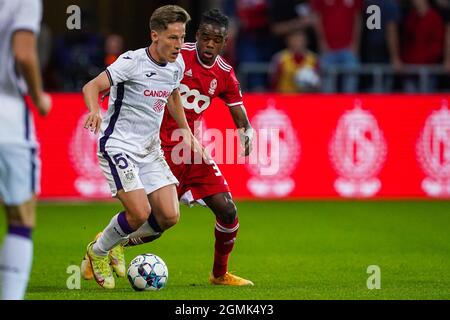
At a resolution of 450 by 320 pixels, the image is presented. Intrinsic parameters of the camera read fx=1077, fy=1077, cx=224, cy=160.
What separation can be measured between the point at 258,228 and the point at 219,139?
218cm

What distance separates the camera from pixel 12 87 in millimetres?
5660

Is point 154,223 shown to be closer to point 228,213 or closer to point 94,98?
point 228,213

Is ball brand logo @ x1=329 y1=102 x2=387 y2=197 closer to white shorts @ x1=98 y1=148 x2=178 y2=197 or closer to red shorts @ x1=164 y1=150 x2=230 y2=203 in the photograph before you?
red shorts @ x1=164 y1=150 x2=230 y2=203

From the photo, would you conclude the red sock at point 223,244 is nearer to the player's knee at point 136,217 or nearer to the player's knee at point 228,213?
the player's knee at point 228,213

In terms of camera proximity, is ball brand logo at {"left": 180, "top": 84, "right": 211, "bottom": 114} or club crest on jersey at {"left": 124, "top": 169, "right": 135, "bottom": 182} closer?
club crest on jersey at {"left": 124, "top": 169, "right": 135, "bottom": 182}

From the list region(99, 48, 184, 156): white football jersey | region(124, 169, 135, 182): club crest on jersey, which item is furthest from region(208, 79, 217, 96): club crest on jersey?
region(124, 169, 135, 182): club crest on jersey

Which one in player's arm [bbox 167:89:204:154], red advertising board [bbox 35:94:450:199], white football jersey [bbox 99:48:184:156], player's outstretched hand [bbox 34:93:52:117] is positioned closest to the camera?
player's outstretched hand [bbox 34:93:52:117]

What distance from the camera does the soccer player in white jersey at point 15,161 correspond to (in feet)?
18.4

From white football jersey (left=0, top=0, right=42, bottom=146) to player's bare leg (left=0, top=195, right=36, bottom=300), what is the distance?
1.20ft

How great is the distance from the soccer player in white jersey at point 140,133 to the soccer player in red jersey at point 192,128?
38cm

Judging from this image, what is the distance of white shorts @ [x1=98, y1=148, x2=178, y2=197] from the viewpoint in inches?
302

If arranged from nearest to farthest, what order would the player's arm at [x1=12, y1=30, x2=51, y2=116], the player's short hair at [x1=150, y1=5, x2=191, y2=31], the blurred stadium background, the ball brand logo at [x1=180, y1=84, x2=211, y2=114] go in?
the player's arm at [x1=12, y1=30, x2=51, y2=116], the player's short hair at [x1=150, y1=5, x2=191, y2=31], the ball brand logo at [x1=180, y1=84, x2=211, y2=114], the blurred stadium background
